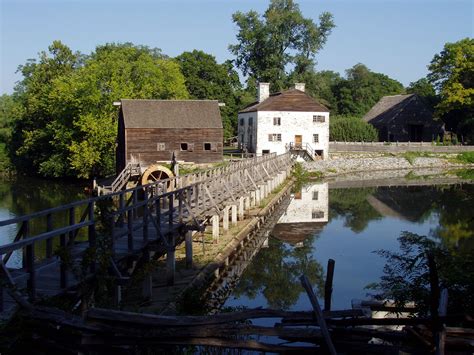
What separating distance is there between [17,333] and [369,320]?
4398 mm

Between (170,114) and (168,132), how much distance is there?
1475mm

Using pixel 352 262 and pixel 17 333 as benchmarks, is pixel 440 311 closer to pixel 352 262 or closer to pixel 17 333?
pixel 17 333

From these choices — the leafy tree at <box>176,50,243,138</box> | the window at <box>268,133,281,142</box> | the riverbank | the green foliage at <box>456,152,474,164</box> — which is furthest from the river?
the leafy tree at <box>176,50,243,138</box>

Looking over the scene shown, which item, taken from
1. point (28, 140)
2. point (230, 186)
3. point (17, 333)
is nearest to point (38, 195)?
point (28, 140)

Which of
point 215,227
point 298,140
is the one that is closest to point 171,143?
point 298,140

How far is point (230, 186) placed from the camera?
25.5 meters

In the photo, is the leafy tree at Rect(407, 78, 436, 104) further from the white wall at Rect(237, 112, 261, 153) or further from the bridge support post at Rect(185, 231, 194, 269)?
the bridge support post at Rect(185, 231, 194, 269)

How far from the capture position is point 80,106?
47.5m

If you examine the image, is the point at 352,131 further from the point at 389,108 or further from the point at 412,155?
the point at 389,108

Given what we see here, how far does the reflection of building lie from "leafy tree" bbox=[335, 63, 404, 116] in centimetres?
4733

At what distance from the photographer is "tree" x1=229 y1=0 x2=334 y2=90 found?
240 feet

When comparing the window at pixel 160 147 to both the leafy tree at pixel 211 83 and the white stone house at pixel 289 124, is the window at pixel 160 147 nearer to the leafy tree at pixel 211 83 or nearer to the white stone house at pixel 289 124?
the white stone house at pixel 289 124

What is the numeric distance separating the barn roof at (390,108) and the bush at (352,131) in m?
4.35

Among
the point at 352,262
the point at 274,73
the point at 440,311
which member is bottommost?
the point at 352,262
